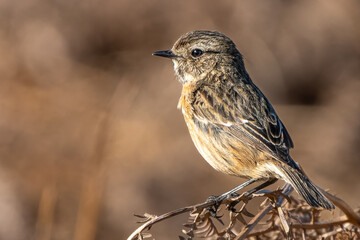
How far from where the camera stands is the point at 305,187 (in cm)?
403

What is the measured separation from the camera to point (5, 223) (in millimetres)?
7969

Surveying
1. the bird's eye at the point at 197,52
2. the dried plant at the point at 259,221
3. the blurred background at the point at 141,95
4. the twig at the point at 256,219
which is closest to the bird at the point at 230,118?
the bird's eye at the point at 197,52

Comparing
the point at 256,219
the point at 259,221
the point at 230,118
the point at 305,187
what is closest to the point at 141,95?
the point at 230,118

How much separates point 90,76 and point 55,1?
62.0 inches

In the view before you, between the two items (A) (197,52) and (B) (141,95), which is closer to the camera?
(A) (197,52)

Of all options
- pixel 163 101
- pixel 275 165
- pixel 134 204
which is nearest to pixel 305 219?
pixel 275 165

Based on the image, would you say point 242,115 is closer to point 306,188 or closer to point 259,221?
point 306,188

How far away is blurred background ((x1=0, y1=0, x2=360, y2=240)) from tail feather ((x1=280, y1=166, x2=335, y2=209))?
163 inches

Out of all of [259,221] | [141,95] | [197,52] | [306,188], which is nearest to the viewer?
[259,221]

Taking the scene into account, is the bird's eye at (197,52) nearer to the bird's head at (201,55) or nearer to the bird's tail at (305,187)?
the bird's head at (201,55)

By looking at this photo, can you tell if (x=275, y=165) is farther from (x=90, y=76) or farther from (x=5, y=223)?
(x=90, y=76)

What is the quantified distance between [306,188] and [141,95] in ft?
19.4

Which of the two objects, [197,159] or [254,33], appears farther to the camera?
[254,33]

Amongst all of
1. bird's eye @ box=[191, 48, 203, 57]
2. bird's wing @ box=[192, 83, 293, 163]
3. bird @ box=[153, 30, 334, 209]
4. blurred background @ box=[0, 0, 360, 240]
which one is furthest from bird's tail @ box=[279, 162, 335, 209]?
blurred background @ box=[0, 0, 360, 240]
